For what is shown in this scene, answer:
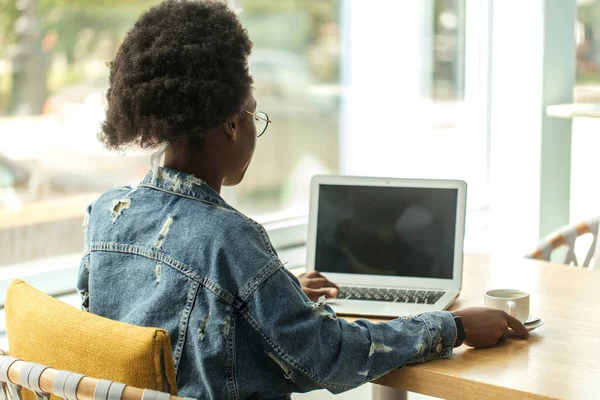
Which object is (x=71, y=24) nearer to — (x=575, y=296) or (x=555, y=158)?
(x=575, y=296)

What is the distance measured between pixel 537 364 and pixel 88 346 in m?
0.71

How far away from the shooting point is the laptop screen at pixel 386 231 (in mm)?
1802

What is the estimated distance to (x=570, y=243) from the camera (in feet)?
7.82

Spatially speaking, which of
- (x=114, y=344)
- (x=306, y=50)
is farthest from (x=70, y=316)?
(x=306, y=50)

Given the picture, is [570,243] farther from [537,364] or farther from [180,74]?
[180,74]

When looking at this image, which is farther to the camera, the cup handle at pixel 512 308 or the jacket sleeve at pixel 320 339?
the cup handle at pixel 512 308

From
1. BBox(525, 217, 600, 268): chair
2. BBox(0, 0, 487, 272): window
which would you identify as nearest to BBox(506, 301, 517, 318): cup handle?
BBox(525, 217, 600, 268): chair

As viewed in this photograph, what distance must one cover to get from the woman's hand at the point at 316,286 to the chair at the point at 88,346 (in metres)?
0.60

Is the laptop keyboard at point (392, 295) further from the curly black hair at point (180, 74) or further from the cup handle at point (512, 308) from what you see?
the curly black hair at point (180, 74)

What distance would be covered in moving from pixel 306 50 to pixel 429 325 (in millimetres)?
1702

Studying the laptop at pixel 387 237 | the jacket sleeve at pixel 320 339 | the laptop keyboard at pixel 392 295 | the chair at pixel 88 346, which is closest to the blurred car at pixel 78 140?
the laptop at pixel 387 237

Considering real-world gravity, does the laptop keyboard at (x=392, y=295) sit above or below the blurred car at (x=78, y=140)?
below

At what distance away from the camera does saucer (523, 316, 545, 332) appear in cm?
151

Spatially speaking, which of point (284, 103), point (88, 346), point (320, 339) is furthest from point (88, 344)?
point (284, 103)
